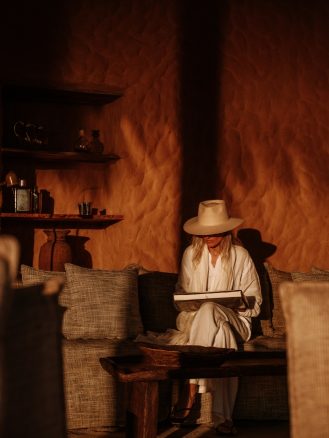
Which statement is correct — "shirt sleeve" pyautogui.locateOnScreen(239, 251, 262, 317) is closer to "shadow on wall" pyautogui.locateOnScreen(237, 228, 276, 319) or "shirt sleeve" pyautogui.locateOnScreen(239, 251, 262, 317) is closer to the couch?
the couch

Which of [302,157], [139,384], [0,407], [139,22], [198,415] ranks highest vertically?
[139,22]

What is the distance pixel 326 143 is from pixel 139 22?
5.73 feet

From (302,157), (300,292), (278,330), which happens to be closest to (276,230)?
(302,157)

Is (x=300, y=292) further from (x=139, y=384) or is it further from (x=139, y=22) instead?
(x=139, y=22)

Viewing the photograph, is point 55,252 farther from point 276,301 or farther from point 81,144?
point 276,301

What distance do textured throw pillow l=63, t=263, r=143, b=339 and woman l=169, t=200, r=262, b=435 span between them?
0.98ft

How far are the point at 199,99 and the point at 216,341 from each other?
2.29 m

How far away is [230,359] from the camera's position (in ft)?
12.2

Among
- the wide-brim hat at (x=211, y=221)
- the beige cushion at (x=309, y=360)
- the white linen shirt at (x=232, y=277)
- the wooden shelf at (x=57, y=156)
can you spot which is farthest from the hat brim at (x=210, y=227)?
the beige cushion at (x=309, y=360)

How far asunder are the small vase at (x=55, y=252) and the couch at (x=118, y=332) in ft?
1.33

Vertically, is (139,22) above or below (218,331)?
above

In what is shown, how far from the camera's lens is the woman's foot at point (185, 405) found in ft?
13.6

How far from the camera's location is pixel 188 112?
585 cm

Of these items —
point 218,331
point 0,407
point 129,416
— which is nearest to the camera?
point 0,407
